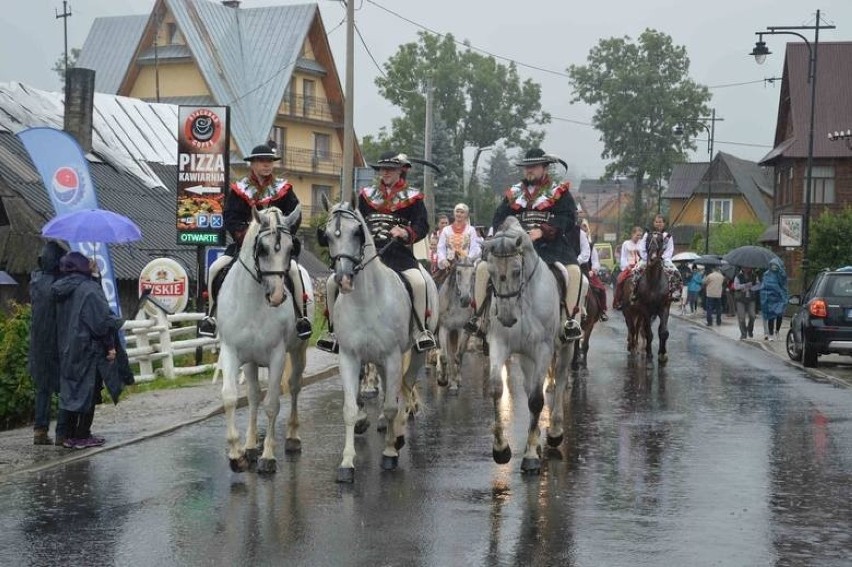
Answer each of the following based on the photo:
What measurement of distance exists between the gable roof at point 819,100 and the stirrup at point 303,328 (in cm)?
5340

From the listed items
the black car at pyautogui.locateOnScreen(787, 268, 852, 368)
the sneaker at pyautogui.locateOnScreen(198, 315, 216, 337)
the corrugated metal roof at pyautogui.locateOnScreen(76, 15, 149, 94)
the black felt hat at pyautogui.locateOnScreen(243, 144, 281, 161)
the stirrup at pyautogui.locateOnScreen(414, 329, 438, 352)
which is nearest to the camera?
the sneaker at pyautogui.locateOnScreen(198, 315, 216, 337)

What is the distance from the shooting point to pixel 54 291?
1245 cm

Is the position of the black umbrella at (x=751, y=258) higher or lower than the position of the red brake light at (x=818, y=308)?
higher

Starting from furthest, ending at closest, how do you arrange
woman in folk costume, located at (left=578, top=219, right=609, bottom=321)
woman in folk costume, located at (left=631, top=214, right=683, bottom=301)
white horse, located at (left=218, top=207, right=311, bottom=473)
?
woman in folk costume, located at (left=631, top=214, right=683, bottom=301) → woman in folk costume, located at (left=578, top=219, right=609, bottom=321) → white horse, located at (left=218, top=207, right=311, bottom=473)

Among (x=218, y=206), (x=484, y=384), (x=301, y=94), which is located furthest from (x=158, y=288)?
(x=301, y=94)

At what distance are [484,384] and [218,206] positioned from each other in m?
5.79

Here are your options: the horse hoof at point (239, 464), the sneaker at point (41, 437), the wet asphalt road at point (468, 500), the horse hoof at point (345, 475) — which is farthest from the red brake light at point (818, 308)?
the sneaker at point (41, 437)

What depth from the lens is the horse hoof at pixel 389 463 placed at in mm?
11183

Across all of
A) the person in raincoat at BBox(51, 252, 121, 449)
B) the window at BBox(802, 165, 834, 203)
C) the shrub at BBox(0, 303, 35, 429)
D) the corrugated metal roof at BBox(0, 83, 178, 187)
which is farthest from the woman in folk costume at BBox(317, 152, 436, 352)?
the window at BBox(802, 165, 834, 203)

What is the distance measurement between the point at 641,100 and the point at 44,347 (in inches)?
3730

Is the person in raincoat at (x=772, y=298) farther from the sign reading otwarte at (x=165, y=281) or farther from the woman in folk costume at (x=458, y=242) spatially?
the sign reading otwarte at (x=165, y=281)

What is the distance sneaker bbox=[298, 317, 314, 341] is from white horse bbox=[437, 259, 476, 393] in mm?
5946

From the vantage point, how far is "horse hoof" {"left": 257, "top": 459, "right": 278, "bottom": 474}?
35.7 ft

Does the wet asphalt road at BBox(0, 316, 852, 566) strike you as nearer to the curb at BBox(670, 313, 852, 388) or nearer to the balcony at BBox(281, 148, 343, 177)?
the curb at BBox(670, 313, 852, 388)
